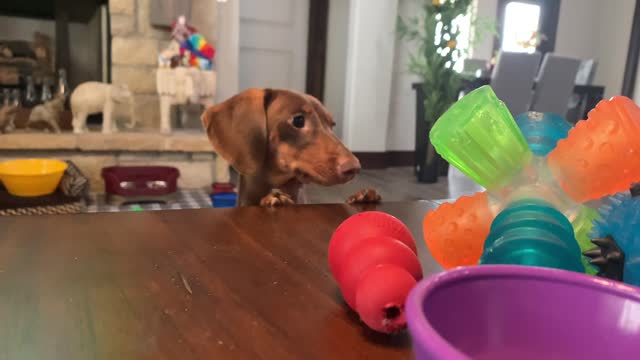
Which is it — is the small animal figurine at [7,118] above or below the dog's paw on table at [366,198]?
below

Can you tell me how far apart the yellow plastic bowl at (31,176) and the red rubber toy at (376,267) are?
2020 millimetres

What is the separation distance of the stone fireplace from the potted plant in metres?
1.39

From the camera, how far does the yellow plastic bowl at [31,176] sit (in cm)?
211

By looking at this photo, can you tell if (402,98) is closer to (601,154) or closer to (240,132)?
(240,132)

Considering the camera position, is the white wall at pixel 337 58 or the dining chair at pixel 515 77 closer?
the dining chair at pixel 515 77

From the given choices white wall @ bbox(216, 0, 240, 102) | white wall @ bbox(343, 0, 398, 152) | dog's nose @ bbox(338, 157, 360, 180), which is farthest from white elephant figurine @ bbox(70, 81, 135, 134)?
dog's nose @ bbox(338, 157, 360, 180)

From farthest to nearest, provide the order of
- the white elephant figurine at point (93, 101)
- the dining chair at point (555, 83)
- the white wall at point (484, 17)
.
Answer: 1. the white wall at point (484, 17)
2. the dining chair at point (555, 83)
3. the white elephant figurine at point (93, 101)

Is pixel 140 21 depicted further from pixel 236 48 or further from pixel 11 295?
pixel 11 295

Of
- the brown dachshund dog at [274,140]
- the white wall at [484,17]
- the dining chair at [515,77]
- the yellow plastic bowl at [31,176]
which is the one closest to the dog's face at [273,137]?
the brown dachshund dog at [274,140]

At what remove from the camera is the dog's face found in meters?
0.92

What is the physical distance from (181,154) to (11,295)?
259cm

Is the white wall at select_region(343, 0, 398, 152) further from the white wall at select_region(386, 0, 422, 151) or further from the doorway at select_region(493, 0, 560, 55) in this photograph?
the doorway at select_region(493, 0, 560, 55)

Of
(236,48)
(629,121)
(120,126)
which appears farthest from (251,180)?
(236,48)

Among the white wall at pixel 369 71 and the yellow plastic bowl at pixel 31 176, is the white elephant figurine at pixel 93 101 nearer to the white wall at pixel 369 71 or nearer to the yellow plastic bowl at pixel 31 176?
the yellow plastic bowl at pixel 31 176
